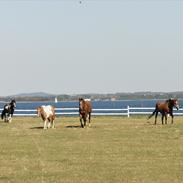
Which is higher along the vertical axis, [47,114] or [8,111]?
[47,114]

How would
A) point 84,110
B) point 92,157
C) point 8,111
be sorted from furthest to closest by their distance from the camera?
1. point 8,111
2. point 84,110
3. point 92,157

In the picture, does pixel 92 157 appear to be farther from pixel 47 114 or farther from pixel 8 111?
pixel 8 111

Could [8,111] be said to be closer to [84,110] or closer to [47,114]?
[47,114]

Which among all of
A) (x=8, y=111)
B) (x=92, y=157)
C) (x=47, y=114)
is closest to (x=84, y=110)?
(x=47, y=114)

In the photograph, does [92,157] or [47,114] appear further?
[47,114]

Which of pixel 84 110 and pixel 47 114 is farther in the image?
pixel 84 110

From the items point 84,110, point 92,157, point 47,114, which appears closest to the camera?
point 92,157

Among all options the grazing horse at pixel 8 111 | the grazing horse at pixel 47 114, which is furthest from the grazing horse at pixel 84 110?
the grazing horse at pixel 8 111

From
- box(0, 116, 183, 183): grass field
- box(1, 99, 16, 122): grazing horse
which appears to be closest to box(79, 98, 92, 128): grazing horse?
box(0, 116, 183, 183): grass field

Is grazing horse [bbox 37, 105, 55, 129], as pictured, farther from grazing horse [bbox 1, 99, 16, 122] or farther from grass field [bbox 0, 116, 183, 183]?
grazing horse [bbox 1, 99, 16, 122]

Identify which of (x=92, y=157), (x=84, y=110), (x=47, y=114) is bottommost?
(x=92, y=157)

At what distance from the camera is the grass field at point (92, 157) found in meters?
15.4

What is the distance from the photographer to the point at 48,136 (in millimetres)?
27969

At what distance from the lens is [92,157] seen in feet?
63.7
